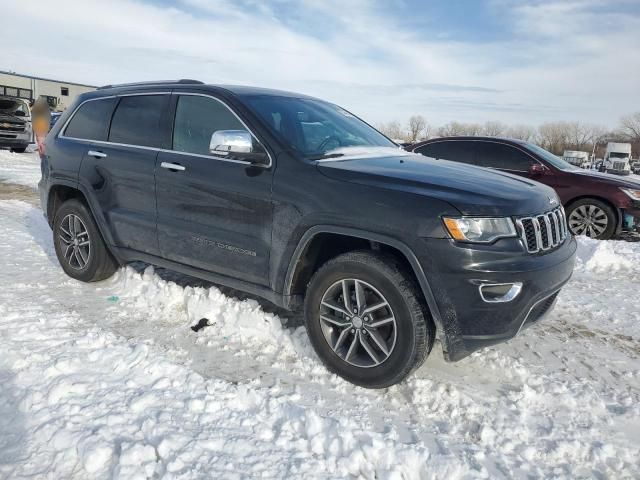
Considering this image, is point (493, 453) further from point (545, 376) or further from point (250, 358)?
point (250, 358)

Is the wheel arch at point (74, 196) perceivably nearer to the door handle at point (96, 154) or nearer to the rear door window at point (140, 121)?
the door handle at point (96, 154)

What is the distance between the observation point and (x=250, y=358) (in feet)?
11.2

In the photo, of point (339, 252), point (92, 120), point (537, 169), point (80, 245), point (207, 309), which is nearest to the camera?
point (339, 252)

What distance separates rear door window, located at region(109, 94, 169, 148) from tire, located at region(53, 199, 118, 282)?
0.83 m

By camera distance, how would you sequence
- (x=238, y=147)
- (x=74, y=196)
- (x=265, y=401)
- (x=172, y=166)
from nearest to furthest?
1. (x=265, y=401)
2. (x=238, y=147)
3. (x=172, y=166)
4. (x=74, y=196)

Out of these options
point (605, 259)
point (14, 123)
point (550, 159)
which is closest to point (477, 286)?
point (605, 259)

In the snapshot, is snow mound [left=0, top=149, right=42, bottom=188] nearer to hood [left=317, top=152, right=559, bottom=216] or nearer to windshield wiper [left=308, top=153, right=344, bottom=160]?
windshield wiper [left=308, top=153, right=344, bottom=160]

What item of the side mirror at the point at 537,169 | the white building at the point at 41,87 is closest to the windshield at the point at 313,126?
the side mirror at the point at 537,169

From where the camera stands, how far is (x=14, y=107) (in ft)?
57.1

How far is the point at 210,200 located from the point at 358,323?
4.61ft

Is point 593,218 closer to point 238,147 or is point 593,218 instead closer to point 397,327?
point 397,327

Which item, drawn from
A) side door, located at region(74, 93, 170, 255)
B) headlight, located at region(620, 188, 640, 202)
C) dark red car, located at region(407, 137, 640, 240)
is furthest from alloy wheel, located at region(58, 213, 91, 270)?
headlight, located at region(620, 188, 640, 202)

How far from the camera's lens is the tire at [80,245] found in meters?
4.63

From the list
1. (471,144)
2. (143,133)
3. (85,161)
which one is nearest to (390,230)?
(143,133)
